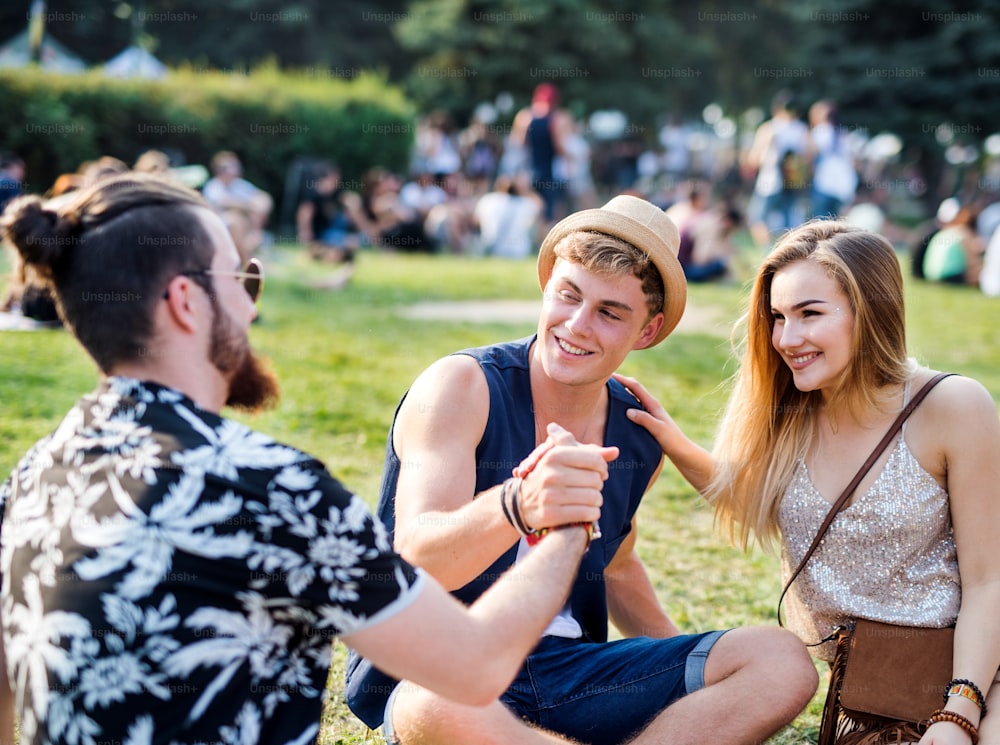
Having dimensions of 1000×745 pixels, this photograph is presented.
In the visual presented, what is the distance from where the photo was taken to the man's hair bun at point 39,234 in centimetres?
184

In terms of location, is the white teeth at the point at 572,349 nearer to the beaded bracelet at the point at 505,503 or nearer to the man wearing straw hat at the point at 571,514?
the man wearing straw hat at the point at 571,514

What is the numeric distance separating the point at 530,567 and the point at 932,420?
151cm

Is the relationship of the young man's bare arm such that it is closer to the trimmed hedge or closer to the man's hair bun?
the man's hair bun

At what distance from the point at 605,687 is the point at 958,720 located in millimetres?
943

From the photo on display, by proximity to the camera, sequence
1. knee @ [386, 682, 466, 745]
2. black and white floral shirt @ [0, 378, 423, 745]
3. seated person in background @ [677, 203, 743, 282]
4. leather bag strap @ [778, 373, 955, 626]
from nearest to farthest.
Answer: black and white floral shirt @ [0, 378, 423, 745], knee @ [386, 682, 466, 745], leather bag strap @ [778, 373, 955, 626], seated person in background @ [677, 203, 743, 282]

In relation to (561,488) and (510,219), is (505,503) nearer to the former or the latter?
(561,488)

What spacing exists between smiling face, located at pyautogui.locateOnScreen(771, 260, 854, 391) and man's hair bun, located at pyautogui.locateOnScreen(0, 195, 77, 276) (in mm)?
2059

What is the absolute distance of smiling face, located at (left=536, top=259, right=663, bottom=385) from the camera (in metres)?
3.13

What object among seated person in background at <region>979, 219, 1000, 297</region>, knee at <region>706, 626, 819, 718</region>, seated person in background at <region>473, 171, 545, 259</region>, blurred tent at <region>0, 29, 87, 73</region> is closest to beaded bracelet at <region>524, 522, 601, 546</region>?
knee at <region>706, 626, 819, 718</region>

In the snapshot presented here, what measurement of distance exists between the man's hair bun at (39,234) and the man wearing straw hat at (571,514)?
108 cm

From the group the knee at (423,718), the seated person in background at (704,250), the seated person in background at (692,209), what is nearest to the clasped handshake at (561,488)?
the knee at (423,718)

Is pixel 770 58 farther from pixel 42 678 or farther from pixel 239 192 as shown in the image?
pixel 42 678

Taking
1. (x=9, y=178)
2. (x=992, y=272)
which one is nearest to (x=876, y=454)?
(x=992, y=272)

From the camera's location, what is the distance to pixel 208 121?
64.2 ft
